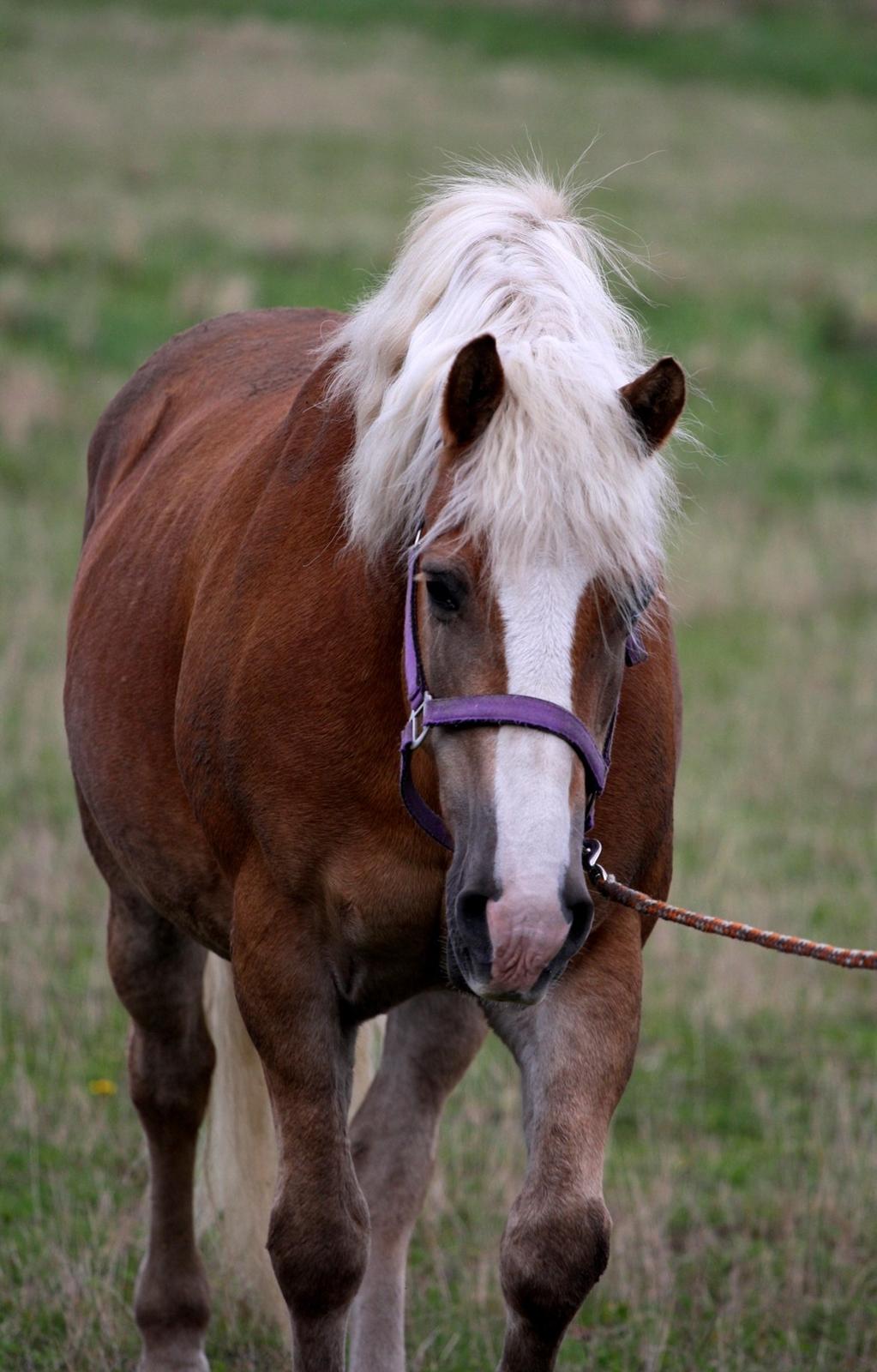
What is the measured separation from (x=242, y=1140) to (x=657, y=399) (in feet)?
6.73

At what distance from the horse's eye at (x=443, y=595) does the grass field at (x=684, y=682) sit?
0.67 m

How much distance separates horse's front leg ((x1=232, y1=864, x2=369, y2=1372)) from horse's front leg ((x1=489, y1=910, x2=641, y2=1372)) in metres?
0.28

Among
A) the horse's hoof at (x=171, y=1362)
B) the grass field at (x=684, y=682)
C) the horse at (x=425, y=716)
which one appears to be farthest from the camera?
the grass field at (x=684, y=682)

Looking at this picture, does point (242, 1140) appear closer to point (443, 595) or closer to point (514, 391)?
point (443, 595)

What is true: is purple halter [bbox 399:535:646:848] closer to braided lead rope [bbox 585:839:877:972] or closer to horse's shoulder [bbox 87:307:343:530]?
braided lead rope [bbox 585:839:877:972]

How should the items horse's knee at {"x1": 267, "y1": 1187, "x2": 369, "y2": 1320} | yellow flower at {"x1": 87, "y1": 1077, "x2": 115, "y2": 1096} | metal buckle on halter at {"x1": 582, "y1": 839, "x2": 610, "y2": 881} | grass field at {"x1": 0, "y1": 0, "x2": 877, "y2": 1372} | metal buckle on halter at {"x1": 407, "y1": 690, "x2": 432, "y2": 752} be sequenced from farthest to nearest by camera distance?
yellow flower at {"x1": 87, "y1": 1077, "x2": 115, "y2": 1096}
grass field at {"x1": 0, "y1": 0, "x2": 877, "y2": 1372}
horse's knee at {"x1": 267, "y1": 1187, "x2": 369, "y2": 1320}
metal buckle on halter at {"x1": 582, "y1": 839, "x2": 610, "y2": 881}
metal buckle on halter at {"x1": 407, "y1": 690, "x2": 432, "y2": 752}

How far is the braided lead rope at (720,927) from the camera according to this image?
8.96 ft

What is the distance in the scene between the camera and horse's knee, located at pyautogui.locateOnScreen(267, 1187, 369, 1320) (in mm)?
2695

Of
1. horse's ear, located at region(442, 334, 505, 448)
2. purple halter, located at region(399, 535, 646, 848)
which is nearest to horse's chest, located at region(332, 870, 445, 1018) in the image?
purple halter, located at region(399, 535, 646, 848)

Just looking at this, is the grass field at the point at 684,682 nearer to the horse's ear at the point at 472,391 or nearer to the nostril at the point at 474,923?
A: the horse's ear at the point at 472,391

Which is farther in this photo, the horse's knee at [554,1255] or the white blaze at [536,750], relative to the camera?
the horse's knee at [554,1255]

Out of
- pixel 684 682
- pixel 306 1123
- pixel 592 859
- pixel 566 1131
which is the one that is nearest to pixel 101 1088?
pixel 306 1123

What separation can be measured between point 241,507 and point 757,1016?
3.13 m

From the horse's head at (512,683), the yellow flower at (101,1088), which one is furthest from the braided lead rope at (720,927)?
the yellow flower at (101,1088)
